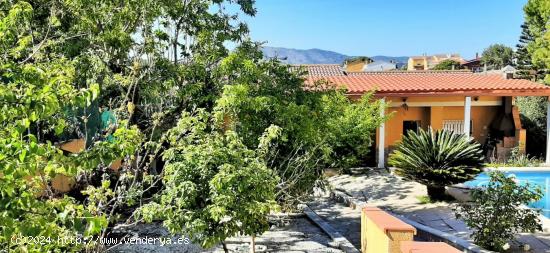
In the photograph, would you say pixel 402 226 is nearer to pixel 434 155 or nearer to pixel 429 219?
pixel 429 219

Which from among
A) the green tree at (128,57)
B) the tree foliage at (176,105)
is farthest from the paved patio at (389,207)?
the green tree at (128,57)

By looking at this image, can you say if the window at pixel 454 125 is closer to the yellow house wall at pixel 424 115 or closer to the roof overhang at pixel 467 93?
the yellow house wall at pixel 424 115

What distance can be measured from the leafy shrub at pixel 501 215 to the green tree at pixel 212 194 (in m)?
5.67

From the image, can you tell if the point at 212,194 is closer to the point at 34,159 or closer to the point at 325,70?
the point at 34,159

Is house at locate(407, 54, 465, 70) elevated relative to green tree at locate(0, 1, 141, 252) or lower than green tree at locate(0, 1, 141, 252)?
elevated

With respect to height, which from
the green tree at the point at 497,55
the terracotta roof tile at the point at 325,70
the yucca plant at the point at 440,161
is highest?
the green tree at the point at 497,55

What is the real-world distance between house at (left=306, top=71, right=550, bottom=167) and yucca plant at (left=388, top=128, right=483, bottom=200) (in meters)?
7.73

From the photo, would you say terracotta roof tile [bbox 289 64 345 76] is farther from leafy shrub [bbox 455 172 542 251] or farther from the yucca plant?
leafy shrub [bbox 455 172 542 251]

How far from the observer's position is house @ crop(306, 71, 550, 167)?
23938 millimetres

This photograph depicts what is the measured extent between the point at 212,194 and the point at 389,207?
10.0m

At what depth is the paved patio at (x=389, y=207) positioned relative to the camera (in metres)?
11.6

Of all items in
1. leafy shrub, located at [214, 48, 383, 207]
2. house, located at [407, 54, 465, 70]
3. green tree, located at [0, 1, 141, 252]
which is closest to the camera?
green tree, located at [0, 1, 141, 252]

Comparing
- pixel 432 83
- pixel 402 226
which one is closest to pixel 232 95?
pixel 402 226

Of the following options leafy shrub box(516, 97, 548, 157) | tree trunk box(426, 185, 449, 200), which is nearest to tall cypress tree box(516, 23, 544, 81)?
leafy shrub box(516, 97, 548, 157)
